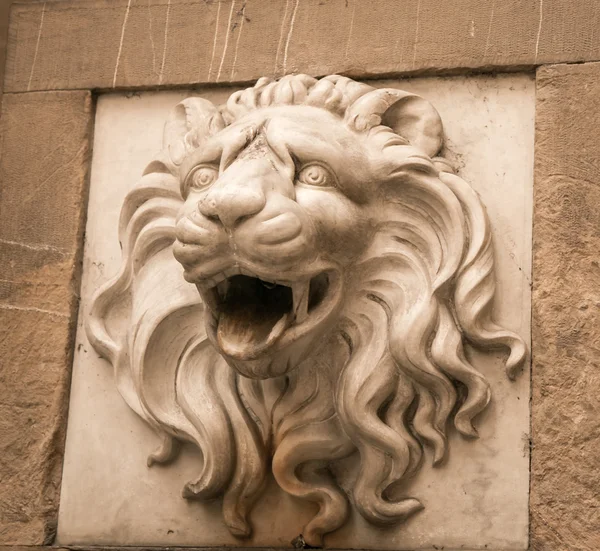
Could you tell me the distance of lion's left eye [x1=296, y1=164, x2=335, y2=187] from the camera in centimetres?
267

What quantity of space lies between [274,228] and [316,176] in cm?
17

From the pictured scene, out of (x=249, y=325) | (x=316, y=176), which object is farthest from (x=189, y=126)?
(x=249, y=325)

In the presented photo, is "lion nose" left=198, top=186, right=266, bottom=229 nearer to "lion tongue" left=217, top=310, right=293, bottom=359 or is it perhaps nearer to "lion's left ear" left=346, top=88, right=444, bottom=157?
"lion tongue" left=217, top=310, right=293, bottom=359

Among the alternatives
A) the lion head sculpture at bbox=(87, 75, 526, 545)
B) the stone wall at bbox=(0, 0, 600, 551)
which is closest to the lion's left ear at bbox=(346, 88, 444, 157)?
the lion head sculpture at bbox=(87, 75, 526, 545)

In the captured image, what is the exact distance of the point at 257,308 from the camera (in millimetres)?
2688

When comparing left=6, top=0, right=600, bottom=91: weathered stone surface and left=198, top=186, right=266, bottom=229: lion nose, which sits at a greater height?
left=6, top=0, right=600, bottom=91: weathered stone surface

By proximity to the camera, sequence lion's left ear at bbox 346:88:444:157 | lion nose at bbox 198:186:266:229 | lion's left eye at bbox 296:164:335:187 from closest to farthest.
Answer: lion nose at bbox 198:186:266:229 → lion's left eye at bbox 296:164:335:187 → lion's left ear at bbox 346:88:444:157

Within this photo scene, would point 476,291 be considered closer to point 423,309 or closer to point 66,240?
point 423,309

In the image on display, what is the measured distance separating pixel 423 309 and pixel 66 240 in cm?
73

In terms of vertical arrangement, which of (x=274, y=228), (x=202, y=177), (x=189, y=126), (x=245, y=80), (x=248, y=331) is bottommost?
(x=248, y=331)

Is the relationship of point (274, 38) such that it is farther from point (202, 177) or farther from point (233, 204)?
point (233, 204)

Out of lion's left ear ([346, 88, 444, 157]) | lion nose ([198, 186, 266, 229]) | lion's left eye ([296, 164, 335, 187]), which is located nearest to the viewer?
lion nose ([198, 186, 266, 229])

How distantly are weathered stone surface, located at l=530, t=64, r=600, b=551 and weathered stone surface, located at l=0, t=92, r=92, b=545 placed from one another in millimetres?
851

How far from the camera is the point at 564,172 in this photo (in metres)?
2.80
